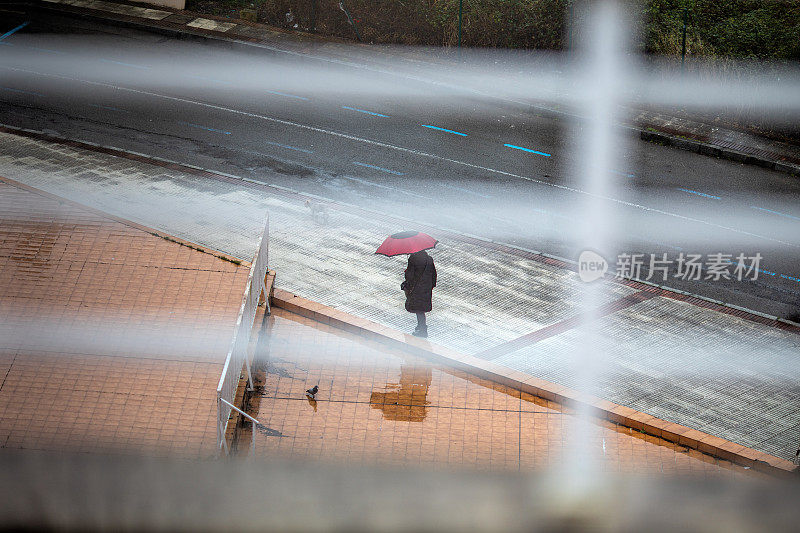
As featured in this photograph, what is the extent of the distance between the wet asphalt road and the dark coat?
15.5 ft

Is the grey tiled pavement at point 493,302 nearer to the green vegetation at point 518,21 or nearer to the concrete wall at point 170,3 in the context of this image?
the green vegetation at point 518,21

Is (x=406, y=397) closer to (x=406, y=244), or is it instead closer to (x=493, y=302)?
(x=406, y=244)

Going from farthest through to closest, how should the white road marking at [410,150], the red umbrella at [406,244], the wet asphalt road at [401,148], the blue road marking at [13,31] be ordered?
1. the blue road marking at [13,31]
2. the white road marking at [410,150]
3. the wet asphalt road at [401,148]
4. the red umbrella at [406,244]

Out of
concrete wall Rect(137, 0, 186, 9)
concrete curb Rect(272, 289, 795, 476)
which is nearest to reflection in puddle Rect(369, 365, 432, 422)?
concrete curb Rect(272, 289, 795, 476)

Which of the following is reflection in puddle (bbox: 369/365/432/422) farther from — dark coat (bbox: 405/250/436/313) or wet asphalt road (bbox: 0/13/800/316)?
wet asphalt road (bbox: 0/13/800/316)

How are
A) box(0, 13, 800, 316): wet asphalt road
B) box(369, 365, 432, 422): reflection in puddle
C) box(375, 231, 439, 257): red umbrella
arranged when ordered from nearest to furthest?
box(369, 365, 432, 422): reflection in puddle → box(375, 231, 439, 257): red umbrella → box(0, 13, 800, 316): wet asphalt road

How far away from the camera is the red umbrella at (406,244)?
10.2 metres

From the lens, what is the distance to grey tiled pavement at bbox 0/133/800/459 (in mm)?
9961

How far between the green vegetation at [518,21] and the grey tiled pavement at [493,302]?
11157 millimetres

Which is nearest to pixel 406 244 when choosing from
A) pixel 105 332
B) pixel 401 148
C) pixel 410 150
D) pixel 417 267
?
pixel 417 267

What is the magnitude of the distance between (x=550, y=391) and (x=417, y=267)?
255cm

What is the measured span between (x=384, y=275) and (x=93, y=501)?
1224 centimetres

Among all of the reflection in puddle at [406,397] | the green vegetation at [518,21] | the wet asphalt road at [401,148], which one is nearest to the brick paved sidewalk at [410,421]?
the reflection in puddle at [406,397]

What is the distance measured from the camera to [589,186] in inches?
688
